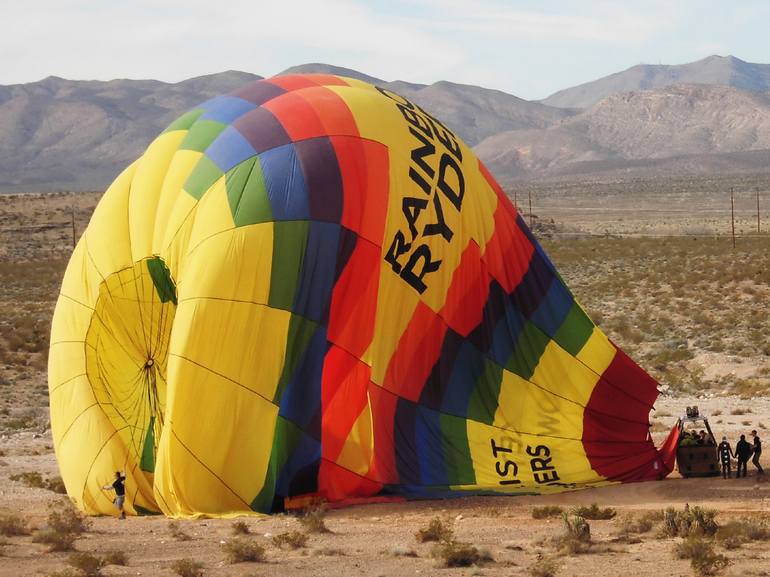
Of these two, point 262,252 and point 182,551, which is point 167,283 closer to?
point 262,252

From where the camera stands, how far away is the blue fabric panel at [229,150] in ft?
52.9

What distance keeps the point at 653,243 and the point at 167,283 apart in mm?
60003

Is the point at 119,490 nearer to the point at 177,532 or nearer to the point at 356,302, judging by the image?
the point at 177,532

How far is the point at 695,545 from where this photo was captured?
12844 millimetres

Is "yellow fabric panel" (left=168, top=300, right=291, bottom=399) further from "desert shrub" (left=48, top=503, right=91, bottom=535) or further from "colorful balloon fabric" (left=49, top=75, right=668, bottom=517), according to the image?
"desert shrub" (left=48, top=503, right=91, bottom=535)

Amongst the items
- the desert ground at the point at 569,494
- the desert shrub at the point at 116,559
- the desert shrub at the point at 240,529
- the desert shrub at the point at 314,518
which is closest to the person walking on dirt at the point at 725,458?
the desert ground at the point at 569,494

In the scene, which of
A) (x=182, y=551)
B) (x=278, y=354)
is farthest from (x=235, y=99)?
(x=182, y=551)

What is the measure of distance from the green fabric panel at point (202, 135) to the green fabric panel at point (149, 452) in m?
→ 3.60

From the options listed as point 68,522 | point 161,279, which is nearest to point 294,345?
point 161,279

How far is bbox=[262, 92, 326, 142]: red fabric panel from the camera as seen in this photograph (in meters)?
16.6

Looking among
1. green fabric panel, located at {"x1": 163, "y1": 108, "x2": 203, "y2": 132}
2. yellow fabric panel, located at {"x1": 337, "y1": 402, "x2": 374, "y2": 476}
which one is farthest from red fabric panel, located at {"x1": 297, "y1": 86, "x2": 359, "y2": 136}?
yellow fabric panel, located at {"x1": 337, "y1": 402, "x2": 374, "y2": 476}

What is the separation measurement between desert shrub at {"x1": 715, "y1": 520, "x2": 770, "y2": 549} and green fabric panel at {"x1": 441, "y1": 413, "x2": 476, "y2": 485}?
12.1ft

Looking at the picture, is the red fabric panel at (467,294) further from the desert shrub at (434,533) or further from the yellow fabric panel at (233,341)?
the desert shrub at (434,533)

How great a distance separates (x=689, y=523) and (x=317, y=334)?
194 inches
